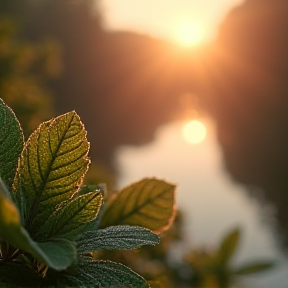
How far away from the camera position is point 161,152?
2659cm

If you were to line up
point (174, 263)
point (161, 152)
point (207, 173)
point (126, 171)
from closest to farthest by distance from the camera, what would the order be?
1. point (174, 263)
2. point (126, 171)
3. point (207, 173)
4. point (161, 152)

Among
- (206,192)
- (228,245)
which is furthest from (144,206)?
(206,192)

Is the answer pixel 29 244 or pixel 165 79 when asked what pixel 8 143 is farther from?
pixel 165 79

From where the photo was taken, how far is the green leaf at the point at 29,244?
290 mm

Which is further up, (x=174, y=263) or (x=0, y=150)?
(x=174, y=263)

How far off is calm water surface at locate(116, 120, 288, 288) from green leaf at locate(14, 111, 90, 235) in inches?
420

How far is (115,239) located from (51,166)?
77 mm

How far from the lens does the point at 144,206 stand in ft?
2.10

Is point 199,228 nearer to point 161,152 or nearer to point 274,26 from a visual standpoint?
point 161,152

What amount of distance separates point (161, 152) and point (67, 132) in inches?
1031

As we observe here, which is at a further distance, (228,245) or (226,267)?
(226,267)

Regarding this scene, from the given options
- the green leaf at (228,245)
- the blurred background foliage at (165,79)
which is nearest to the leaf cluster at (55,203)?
the green leaf at (228,245)

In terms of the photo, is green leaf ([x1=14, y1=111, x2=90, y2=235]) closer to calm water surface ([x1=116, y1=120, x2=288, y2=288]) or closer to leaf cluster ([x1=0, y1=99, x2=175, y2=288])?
leaf cluster ([x1=0, y1=99, x2=175, y2=288])

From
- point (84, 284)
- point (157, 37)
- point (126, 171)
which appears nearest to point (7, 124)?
point (84, 284)
